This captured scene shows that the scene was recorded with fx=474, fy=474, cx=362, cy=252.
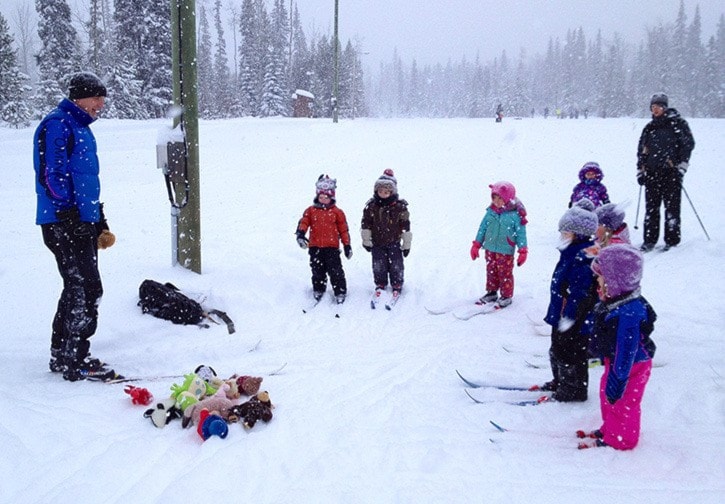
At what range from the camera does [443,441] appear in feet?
11.3

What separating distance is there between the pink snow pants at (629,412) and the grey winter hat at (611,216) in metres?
1.75

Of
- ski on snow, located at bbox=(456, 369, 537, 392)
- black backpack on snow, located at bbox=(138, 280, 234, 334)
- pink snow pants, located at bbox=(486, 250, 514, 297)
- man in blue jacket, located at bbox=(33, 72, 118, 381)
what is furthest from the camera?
pink snow pants, located at bbox=(486, 250, 514, 297)

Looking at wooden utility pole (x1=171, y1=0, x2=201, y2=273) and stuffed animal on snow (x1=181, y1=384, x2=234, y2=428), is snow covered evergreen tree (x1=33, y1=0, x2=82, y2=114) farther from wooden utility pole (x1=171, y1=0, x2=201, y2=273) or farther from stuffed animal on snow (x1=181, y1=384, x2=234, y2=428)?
stuffed animal on snow (x1=181, y1=384, x2=234, y2=428)

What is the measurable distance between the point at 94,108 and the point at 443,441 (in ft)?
13.5

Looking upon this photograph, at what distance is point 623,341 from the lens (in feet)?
10.1

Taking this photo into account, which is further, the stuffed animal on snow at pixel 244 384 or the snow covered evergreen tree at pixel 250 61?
the snow covered evergreen tree at pixel 250 61

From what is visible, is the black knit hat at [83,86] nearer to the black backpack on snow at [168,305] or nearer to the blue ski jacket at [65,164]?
the blue ski jacket at [65,164]

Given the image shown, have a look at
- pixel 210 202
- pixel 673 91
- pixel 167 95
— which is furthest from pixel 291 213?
pixel 673 91

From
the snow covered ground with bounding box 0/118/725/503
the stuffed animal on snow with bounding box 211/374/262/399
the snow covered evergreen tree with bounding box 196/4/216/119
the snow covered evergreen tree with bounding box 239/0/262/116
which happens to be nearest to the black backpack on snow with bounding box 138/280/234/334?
the snow covered ground with bounding box 0/118/725/503

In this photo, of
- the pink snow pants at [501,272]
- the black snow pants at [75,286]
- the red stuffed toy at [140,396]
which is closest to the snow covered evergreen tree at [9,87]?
the black snow pants at [75,286]

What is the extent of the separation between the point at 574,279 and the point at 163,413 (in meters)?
3.48

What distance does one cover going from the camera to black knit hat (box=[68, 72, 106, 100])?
13.5ft

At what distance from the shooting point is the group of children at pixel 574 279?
3.15 metres

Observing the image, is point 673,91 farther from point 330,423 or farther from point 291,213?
point 330,423
